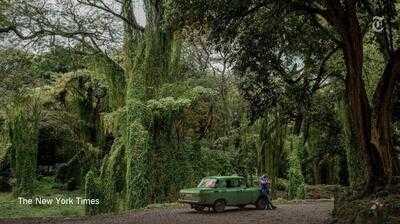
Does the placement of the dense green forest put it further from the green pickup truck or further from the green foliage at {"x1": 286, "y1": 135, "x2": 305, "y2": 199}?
the green pickup truck

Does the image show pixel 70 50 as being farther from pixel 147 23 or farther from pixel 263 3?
pixel 263 3

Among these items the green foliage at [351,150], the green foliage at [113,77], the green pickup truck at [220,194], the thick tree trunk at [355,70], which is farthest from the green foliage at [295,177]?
the thick tree trunk at [355,70]

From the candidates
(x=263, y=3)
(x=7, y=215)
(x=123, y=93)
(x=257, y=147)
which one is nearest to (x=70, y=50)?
(x=123, y=93)

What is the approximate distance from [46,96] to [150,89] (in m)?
10.9

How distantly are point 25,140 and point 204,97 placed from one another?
1136 cm

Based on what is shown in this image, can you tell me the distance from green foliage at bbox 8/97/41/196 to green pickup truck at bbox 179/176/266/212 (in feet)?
47.3

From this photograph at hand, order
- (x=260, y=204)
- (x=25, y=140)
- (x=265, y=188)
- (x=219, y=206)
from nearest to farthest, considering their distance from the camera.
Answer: (x=219, y=206) → (x=265, y=188) → (x=260, y=204) → (x=25, y=140)

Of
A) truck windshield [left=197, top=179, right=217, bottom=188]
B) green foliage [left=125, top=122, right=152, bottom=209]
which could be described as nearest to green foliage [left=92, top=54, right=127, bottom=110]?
green foliage [left=125, top=122, right=152, bottom=209]

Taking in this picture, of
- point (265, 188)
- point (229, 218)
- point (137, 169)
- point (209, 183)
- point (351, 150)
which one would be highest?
point (351, 150)

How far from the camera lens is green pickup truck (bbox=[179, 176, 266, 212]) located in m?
20.9

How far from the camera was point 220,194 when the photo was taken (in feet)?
70.1

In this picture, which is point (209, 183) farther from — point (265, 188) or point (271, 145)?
point (271, 145)

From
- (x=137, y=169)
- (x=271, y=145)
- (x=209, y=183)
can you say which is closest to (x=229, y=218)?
(x=209, y=183)

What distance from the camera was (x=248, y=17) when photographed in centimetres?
1764
